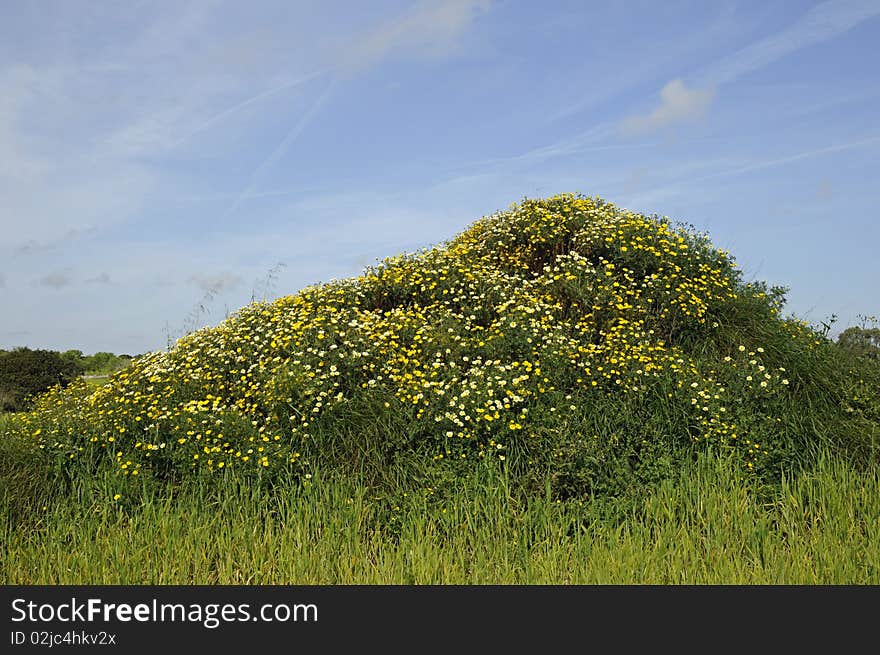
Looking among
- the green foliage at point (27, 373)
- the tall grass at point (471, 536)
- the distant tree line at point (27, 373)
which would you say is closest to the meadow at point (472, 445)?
the tall grass at point (471, 536)

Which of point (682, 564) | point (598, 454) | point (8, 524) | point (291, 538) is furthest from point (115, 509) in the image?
point (682, 564)

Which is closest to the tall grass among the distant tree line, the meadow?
the meadow

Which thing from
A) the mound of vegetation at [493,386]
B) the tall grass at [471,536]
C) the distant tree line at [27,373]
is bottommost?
the tall grass at [471,536]

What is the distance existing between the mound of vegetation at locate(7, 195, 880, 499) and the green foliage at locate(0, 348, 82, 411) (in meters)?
5.62

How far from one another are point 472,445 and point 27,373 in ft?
37.8

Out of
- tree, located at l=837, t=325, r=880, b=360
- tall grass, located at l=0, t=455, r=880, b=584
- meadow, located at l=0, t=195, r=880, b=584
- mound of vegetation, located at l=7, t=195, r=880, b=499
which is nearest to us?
tall grass, located at l=0, t=455, r=880, b=584

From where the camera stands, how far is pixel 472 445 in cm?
671

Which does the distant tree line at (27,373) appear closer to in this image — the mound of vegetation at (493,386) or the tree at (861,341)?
the mound of vegetation at (493,386)

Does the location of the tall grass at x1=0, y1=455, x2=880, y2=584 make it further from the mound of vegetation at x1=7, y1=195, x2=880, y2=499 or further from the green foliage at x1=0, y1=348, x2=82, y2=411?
the green foliage at x1=0, y1=348, x2=82, y2=411

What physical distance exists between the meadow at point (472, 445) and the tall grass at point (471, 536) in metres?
0.03

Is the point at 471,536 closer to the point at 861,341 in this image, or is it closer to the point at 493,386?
the point at 493,386

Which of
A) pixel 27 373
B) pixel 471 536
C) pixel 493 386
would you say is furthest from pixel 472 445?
pixel 27 373

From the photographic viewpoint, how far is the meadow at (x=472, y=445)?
5.49m

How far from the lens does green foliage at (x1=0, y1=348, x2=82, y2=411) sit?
13.7 metres
